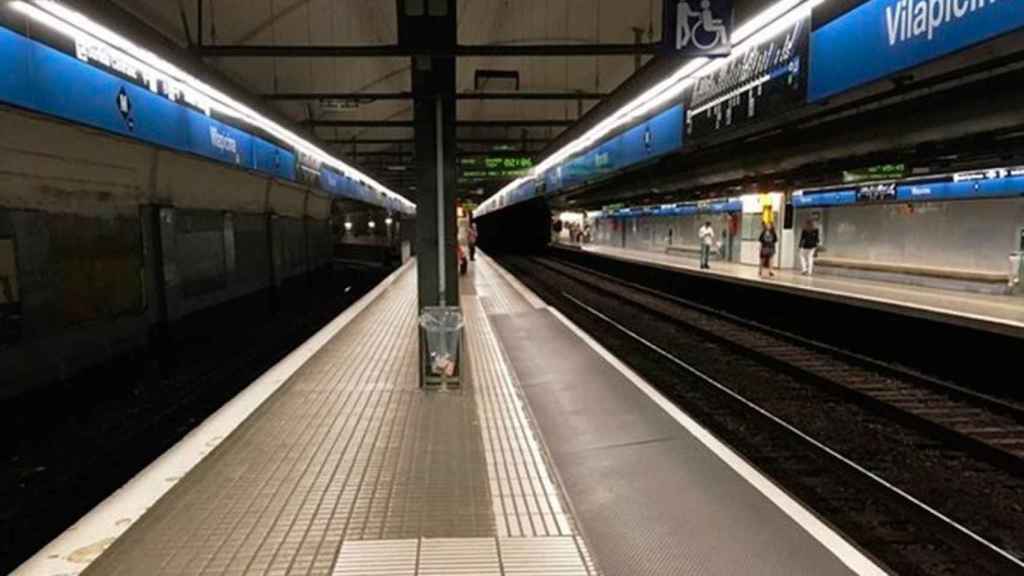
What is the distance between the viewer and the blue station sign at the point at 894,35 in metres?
4.57

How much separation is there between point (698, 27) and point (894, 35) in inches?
63.2

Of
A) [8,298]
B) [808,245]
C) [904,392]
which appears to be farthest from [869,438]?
[808,245]

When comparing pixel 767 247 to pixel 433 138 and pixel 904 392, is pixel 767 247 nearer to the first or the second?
pixel 904 392

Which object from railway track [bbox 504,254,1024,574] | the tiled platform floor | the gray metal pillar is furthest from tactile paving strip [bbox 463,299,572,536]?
railway track [bbox 504,254,1024,574]

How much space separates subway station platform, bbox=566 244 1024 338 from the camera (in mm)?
10047

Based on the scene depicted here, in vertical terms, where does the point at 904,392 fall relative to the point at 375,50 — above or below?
below

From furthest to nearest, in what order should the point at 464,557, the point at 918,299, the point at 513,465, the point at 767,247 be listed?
the point at 767,247 → the point at 918,299 → the point at 513,465 → the point at 464,557

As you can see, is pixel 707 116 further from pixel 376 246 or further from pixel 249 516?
pixel 376 246

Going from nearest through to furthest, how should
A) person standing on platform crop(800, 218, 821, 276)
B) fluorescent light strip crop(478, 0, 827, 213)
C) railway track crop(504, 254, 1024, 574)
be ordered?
railway track crop(504, 254, 1024, 574) < fluorescent light strip crop(478, 0, 827, 213) < person standing on platform crop(800, 218, 821, 276)

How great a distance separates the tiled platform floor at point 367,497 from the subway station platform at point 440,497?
0.01 meters

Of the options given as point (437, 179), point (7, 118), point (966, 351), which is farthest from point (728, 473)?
point (7, 118)

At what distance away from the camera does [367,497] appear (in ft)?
12.7

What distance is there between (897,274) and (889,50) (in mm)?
14213

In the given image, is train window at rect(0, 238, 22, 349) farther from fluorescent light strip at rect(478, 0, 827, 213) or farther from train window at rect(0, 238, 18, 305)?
fluorescent light strip at rect(478, 0, 827, 213)
